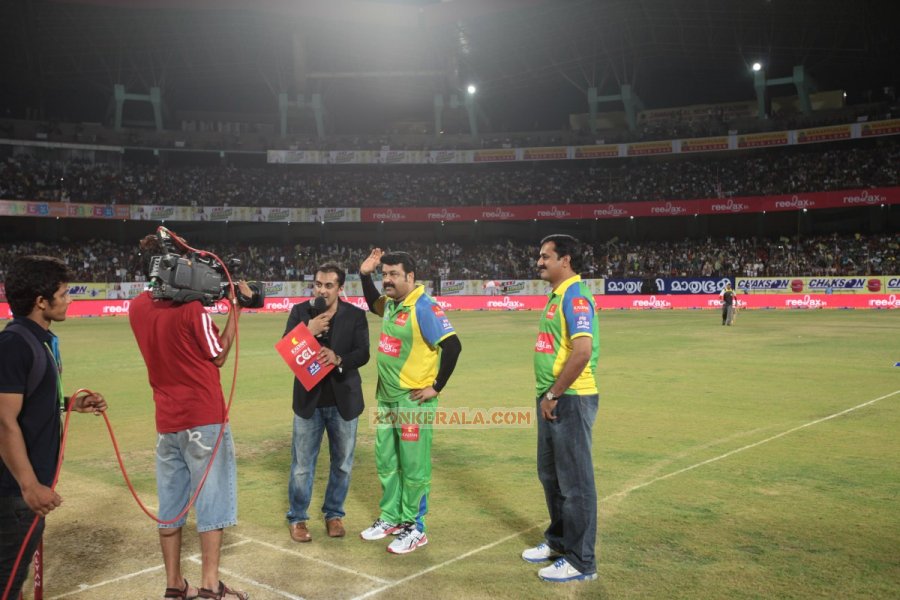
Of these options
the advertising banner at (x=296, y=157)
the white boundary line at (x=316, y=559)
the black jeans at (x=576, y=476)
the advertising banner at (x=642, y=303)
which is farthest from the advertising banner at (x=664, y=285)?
the white boundary line at (x=316, y=559)

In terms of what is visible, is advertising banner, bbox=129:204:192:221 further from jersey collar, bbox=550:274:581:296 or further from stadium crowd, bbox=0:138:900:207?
jersey collar, bbox=550:274:581:296

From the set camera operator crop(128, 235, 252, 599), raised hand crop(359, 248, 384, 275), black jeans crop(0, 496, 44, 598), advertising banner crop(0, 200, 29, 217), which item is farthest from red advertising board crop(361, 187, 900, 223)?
black jeans crop(0, 496, 44, 598)

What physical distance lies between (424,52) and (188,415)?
5316cm

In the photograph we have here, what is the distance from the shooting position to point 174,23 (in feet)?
158

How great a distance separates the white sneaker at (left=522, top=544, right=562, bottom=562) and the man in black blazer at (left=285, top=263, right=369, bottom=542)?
161 centimetres

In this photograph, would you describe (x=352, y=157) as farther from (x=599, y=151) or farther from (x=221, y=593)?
(x=221, y=593)

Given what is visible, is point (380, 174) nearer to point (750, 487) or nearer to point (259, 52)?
point (259, 52)

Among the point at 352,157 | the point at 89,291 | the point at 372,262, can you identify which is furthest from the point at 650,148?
the point at 372,262

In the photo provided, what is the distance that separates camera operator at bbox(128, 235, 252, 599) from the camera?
4.43 meters

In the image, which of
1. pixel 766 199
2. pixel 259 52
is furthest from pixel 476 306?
pixel 259 52

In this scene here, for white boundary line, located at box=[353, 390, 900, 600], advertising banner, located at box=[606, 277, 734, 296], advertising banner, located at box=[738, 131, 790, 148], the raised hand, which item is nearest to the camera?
white boundary line, located at box=[353, 390, 900, 600]

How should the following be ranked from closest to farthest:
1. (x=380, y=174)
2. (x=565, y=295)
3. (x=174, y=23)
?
(x=565, y=295)
(x=174, y=23)
(x=380, y=174)

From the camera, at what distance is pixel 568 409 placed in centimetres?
512

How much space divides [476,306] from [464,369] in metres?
28.7
